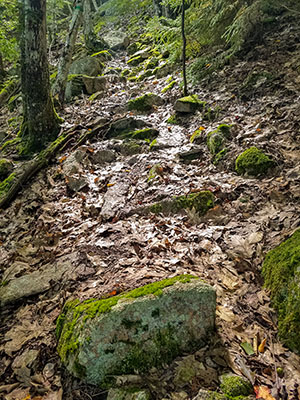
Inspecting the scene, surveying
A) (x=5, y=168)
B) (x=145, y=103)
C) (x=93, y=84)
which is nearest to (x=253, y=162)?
(x=145, y=103)

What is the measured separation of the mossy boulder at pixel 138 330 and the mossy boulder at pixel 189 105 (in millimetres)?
5728

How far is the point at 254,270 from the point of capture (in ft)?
9.39

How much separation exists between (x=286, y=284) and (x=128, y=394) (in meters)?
1.57

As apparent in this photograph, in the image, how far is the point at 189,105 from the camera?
6.99 meters

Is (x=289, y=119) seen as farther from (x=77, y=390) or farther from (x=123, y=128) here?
(x=77, y=390)

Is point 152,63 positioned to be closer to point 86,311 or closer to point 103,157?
point 103,157

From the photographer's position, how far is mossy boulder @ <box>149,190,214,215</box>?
3.97 meters

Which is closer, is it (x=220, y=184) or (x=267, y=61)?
(x=220, y=184)

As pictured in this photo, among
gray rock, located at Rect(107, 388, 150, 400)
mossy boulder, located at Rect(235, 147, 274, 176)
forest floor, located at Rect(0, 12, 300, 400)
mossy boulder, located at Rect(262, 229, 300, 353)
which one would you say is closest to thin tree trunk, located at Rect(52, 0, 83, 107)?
forest floor, located at Rect(0, 12, 300, 400)

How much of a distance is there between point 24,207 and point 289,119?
17.2 feet

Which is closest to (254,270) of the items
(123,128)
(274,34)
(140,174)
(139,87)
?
(140,174)

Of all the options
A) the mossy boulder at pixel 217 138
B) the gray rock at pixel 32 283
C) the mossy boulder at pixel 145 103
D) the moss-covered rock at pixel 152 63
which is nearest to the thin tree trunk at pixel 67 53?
the mossy boulder at pixel 145 103

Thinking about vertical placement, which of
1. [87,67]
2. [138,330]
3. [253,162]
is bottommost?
[138,330]

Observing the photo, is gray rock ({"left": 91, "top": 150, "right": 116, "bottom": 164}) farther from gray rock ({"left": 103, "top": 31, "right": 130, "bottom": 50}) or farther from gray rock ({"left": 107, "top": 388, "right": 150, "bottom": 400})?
gray rock ({"left": 103, "top": 31, "right": 130, "bottom": 50})
